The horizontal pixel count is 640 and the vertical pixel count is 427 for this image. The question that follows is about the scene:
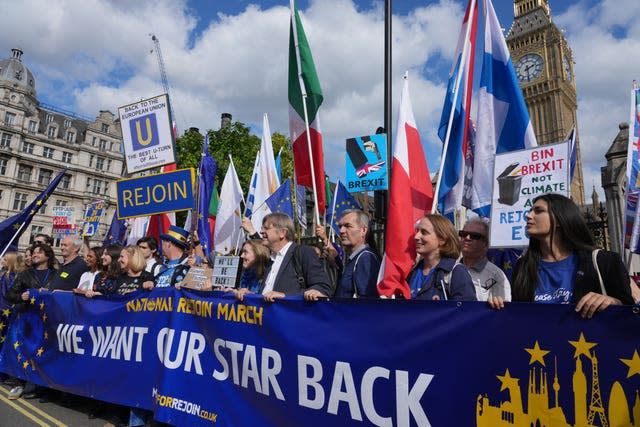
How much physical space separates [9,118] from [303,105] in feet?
185

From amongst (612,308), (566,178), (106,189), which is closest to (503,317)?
(612,308)

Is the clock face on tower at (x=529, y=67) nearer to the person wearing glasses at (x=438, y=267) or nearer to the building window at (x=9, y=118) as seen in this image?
the building window at (x=9, y=118)

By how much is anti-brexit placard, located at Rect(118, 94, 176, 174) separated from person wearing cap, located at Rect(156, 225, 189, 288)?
4.29ft

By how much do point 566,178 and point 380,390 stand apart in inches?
109

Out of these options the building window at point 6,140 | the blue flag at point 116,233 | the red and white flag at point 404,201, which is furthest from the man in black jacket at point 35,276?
the building window at point 6,140

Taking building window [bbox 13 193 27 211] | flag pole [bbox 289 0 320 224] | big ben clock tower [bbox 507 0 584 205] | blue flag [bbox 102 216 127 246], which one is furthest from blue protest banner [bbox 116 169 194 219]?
big ben clock tower [bbox 507 0 584 205]

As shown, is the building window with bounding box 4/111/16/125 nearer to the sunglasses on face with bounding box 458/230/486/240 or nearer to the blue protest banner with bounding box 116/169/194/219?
the blue protest banner with bounding box 116/169/194/219

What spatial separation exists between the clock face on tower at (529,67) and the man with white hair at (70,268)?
3263 inches

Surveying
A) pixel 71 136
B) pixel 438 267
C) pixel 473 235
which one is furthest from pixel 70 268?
pixel 71 136

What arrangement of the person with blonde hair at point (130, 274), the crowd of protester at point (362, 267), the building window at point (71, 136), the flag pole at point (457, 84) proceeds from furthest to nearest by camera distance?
the building window at point (71, 136), the person with blonde hair at point (130, 274), the flag pole at point (457, 84), the crowd of protester at point (362, 267)

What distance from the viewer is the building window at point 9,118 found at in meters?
48.9

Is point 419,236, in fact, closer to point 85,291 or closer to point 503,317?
point 503,317

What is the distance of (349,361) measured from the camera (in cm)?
291

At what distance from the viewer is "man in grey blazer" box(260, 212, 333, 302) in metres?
3.82
